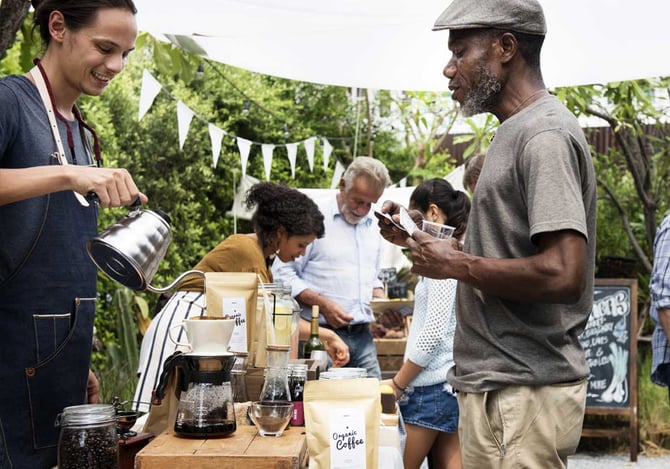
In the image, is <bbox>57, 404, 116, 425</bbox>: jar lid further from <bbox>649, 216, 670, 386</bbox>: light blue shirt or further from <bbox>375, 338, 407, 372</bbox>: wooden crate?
<bbox>375, 338, 407, 372</bbox>: wooden crate

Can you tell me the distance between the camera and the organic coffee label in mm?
2270

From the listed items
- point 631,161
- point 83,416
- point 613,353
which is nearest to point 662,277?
point 83,416

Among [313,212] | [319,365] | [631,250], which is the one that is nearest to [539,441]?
[319,365]

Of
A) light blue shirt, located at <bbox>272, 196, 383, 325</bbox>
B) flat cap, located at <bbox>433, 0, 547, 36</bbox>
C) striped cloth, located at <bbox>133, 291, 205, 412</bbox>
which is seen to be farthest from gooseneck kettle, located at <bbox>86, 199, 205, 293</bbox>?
light blue shirt, located at <bbox>272, 196, 383, 325</bbox>

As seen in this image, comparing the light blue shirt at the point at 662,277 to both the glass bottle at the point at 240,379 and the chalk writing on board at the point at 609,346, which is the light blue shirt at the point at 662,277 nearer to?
the glass bottle at the point at 240,379

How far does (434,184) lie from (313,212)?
0.61 meters

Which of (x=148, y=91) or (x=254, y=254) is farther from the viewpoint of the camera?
(x=148, y=91)

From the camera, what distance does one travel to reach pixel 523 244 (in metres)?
2.11

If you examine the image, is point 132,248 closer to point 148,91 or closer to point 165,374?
point 165,374

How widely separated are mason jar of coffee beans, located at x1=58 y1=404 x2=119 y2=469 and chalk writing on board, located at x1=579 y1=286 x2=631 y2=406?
5.43 m

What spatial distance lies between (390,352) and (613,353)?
6.54 ft

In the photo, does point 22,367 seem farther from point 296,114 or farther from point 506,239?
point 296,114

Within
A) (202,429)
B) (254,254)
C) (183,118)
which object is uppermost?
(183,118)

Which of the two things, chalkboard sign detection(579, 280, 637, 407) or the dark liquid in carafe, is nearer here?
the dark liquid in carafe
